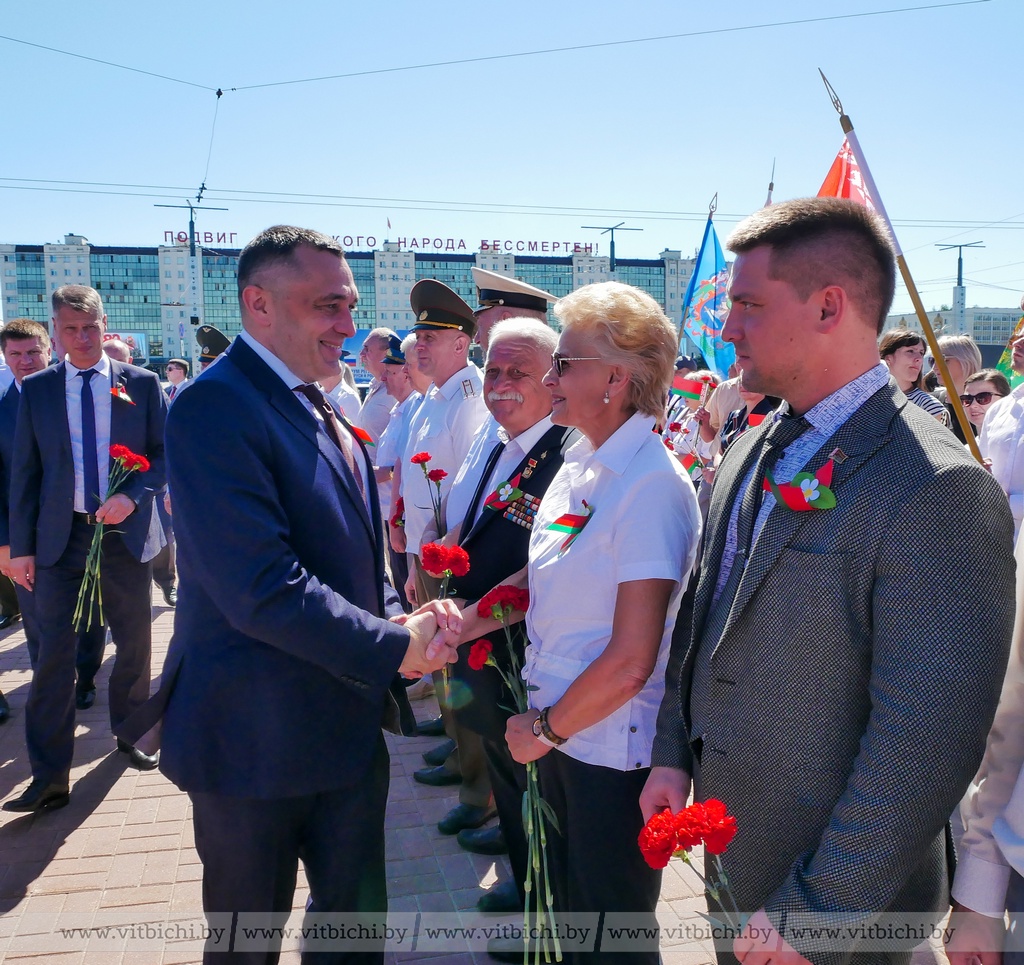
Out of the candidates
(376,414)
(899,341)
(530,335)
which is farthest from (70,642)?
(899,341)

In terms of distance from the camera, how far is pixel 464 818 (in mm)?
3834

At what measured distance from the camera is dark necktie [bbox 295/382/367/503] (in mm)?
2350

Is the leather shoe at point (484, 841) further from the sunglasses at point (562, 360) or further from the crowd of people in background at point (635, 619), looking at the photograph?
the sunglasses at point (562, 360)

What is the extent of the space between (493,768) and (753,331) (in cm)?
201

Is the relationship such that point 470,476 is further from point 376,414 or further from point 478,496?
point 376,414

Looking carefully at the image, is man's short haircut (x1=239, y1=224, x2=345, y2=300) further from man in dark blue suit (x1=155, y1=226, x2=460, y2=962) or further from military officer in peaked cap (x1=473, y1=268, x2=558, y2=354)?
military officer in peaked cap (x1=473, y1=268, x2=558, y2=354)

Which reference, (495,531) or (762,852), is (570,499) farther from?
(762,852)

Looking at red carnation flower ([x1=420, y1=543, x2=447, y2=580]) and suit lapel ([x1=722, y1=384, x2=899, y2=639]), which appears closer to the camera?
suit lapel ([x1=722, y1=384, x2=899, y2=639])

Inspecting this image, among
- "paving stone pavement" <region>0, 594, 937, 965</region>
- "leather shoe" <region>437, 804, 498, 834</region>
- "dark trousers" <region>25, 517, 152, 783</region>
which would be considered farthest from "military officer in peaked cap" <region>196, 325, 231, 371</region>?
"leather shoe" <region>437, 804, 498, 834</region>

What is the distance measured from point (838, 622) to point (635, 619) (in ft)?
2.08

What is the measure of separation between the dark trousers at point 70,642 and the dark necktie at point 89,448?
14 cm

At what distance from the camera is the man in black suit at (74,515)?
13.0 ft

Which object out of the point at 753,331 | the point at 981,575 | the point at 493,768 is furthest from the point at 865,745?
the point at 493,768

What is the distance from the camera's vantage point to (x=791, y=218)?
1.59m
